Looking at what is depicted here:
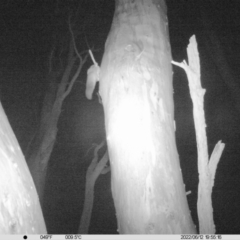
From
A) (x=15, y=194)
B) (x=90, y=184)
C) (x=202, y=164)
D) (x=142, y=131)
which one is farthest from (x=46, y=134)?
(x=15, y=194)

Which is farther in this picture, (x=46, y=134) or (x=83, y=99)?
(x=83, y=99)

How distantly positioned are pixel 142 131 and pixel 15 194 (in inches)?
20.2

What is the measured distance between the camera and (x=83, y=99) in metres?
8.84

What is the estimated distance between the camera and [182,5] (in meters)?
5.49

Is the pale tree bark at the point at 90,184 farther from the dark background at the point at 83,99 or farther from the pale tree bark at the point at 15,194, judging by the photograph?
the pale tree bark at the point at 15,194

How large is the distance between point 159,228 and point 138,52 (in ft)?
2.27

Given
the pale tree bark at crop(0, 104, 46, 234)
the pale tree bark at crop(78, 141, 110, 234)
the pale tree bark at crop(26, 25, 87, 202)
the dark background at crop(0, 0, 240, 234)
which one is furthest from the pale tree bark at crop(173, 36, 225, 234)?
the pale tree bark at crop(78, 141, 110, 234)

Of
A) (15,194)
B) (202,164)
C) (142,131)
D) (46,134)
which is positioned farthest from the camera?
(46,134)

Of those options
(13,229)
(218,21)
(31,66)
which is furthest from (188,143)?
(13,229)

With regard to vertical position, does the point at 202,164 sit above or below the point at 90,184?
above

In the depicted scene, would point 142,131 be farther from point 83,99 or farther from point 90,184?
point 83,99

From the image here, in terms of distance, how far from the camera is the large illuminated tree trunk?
1.19 metres

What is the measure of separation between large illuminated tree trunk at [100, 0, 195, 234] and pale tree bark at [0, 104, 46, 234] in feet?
1.12

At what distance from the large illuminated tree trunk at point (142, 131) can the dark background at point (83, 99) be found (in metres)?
4.02
